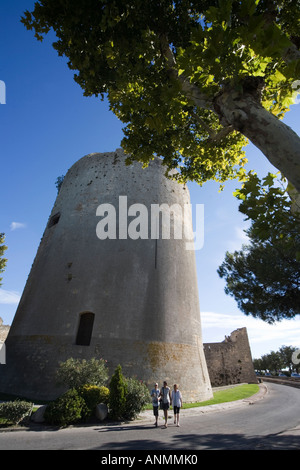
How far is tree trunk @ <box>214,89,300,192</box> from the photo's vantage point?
2775 mm

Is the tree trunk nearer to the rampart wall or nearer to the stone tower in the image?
the stone tower

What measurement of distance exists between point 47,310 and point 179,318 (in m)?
6.99

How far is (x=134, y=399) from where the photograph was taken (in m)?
8.30

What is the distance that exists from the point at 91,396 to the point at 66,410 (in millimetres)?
1083

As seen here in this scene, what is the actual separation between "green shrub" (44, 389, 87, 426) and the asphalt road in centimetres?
32

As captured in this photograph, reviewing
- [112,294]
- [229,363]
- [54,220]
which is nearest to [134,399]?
[112,294]

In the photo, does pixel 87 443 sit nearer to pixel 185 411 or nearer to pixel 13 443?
pixel 13 443

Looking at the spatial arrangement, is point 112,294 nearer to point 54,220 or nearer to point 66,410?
point 66,410

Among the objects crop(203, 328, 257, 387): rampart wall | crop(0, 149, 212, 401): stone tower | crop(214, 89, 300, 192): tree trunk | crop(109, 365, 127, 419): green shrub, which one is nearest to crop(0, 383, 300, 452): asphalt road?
crop(109, 365, 127, 419): green shrub

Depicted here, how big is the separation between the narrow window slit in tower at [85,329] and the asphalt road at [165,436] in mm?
5215

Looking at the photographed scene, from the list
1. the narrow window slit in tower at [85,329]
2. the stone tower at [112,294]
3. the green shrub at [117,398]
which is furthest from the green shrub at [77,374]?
the narrow window slit in tower at [85,329]

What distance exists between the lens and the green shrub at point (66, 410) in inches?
269

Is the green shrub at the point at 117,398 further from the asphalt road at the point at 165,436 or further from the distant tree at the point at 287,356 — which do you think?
the distant tree at the point at 287,356

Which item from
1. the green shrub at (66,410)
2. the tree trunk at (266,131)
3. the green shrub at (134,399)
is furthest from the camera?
the green shrub at (134,399)
